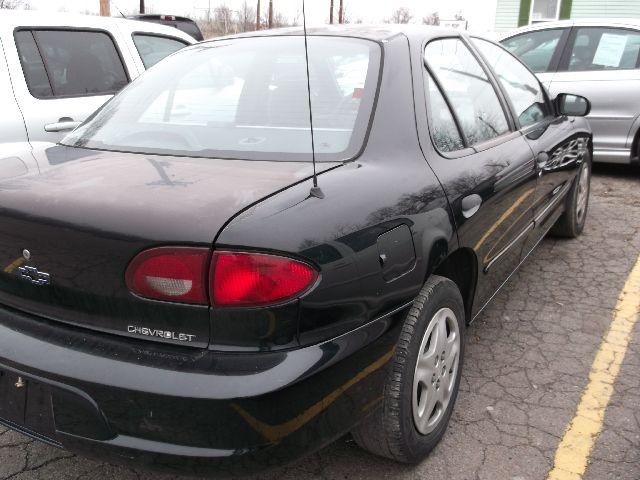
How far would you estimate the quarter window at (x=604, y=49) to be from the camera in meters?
6.36

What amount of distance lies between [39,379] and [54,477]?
720mm

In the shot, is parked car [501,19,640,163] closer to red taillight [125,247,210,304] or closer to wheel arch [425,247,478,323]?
wheel arch [425,247,478,323]

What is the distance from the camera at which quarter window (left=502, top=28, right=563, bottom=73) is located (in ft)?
22.3

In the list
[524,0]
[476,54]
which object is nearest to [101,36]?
[476,54]

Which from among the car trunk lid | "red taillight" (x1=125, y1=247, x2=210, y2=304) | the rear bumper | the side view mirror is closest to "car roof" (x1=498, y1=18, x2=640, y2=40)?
the side view mirror

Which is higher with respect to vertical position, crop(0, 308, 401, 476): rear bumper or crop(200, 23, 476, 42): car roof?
crop(200, 23, 476, 42): car roof

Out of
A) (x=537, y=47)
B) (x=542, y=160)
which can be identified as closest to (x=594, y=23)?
(x=537, y=47)

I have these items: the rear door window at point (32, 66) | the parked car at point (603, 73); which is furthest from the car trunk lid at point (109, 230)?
the parked car at point (603, 73)

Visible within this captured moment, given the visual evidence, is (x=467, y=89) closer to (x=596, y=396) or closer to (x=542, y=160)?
(x=542, y=160)

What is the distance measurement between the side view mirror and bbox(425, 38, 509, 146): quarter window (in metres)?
1.09

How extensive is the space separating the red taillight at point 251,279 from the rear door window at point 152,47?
3.93 metres

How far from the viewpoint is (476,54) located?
3.10 m

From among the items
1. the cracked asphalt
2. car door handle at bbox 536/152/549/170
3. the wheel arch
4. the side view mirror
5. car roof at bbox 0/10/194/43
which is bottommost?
the cracked asphalt

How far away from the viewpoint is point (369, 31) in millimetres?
2623
